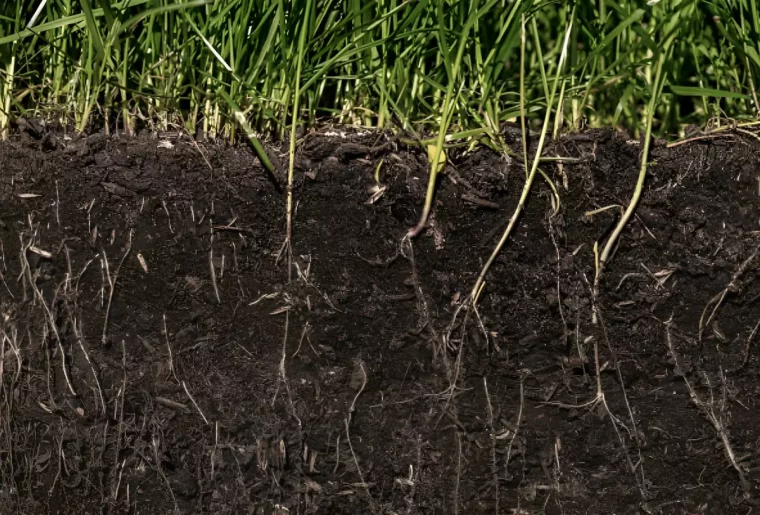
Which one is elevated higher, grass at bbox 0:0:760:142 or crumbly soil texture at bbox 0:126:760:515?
grass at bbox 0:0:760:142

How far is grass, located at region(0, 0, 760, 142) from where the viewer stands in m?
0.79

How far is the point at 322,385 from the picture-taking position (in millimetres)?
812

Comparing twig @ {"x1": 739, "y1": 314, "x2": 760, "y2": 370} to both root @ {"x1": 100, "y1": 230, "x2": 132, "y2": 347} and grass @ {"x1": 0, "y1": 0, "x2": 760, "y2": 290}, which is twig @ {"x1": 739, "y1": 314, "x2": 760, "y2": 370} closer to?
grass @ {"x1": 0, "y1": 0, "x2": 760, "y2": 290}

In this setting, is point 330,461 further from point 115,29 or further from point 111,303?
point 115,29

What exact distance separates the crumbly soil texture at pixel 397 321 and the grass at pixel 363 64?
0.06 m

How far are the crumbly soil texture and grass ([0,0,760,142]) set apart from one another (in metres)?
0.06

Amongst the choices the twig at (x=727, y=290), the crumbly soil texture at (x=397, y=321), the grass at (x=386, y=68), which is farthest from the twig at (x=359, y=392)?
the twig at (x=727, y=290)

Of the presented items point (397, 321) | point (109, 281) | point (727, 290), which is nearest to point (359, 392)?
point (397, 321)

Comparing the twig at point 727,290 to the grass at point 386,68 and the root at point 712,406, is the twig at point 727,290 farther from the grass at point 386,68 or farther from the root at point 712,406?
the grass at point 386,68

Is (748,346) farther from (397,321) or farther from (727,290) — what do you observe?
(397,321)

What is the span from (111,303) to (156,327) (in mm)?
67

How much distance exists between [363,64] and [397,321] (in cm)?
34

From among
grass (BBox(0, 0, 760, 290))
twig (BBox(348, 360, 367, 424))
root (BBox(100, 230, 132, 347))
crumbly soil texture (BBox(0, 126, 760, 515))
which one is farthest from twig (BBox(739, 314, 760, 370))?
root (BBox(100, 230, 132, 347))

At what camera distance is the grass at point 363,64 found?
0.79m
